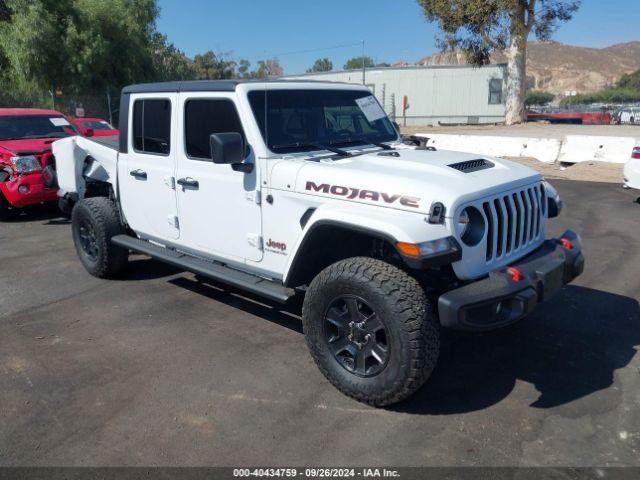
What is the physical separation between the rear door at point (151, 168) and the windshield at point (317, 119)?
98 centimetres

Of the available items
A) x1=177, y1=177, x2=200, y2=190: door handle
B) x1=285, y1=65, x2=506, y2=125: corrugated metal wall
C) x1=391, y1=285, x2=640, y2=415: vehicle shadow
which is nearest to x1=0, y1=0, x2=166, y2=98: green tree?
x1=285, y1=65, x2=506, y2=125: corrugated metal wall

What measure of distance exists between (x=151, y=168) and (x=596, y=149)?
39.9ft

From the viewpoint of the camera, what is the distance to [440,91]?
33.1 meters

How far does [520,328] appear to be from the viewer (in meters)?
4.50

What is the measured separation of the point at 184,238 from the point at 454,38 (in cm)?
2609

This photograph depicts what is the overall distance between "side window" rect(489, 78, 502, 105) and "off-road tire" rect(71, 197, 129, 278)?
30045 mm

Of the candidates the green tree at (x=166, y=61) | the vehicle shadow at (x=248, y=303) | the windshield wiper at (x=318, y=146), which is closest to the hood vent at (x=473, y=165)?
the windshield wiper at (x=318, y=146)

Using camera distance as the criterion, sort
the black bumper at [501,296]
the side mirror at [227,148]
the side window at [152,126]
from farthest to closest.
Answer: the side window at [152,126] < the side mirror at [227,148] < the black bumper at [501,296]

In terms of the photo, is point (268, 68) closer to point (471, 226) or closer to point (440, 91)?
point (440, 91)

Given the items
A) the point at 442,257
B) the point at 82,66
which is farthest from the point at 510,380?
the point at 82,66

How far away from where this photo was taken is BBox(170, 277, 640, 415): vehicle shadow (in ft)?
11.5

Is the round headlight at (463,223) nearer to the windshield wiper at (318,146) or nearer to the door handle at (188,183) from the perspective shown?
the windshield wiper at (318,146)

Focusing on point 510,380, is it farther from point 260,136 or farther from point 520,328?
point 260,136

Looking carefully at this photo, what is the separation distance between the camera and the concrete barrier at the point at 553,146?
43.5ft
